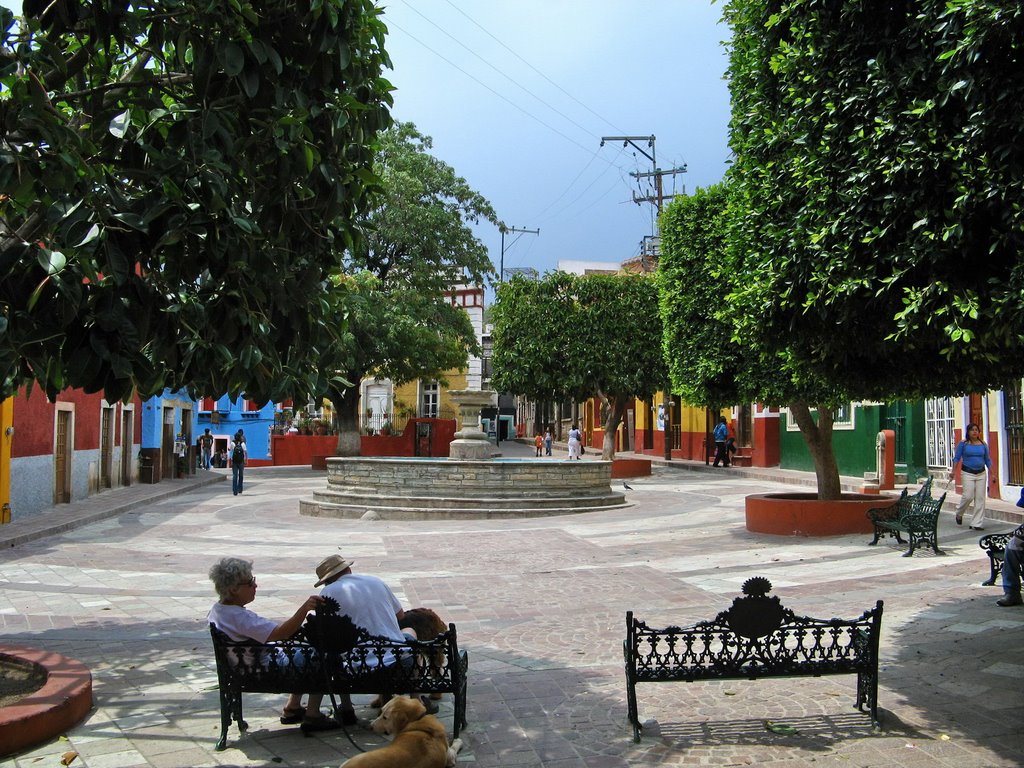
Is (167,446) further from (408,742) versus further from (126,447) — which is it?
(408,742)

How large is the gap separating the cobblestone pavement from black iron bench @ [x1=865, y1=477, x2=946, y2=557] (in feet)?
0.79

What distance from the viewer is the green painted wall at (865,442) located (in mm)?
20766

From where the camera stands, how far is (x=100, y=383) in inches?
145

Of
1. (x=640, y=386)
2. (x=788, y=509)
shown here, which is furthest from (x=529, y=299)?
(x=788, y=509)

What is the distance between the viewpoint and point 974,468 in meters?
12.6

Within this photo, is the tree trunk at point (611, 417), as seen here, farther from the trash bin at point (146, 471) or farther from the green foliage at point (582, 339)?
the trash bin at point (146, 471)

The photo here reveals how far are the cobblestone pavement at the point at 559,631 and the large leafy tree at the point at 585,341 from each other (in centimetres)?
1214

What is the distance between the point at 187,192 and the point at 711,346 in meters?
10.7

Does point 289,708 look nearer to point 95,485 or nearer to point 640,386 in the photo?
point 95,485

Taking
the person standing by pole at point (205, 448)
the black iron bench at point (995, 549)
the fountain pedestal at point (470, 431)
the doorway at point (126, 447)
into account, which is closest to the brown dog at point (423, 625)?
the black iron bench at point (995, 549)

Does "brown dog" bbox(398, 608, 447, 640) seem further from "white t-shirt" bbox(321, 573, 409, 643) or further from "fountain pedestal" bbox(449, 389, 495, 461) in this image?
"fountain pedestal" bbox(449, 389, 495, 461)

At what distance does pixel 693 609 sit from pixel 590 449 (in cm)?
3911

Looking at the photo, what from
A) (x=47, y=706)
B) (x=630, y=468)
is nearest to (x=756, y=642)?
(x=47, y=706)

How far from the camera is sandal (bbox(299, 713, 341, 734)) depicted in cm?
502
